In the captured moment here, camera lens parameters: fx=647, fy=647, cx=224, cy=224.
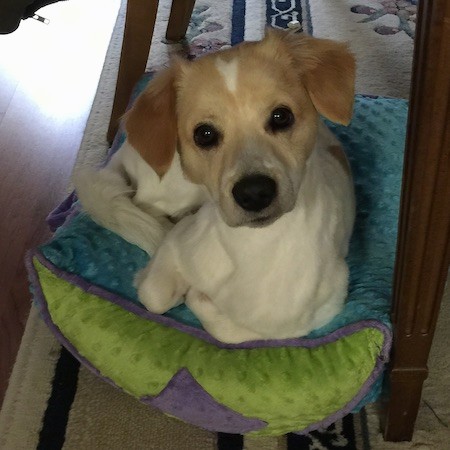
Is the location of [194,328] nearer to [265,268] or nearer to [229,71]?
[265,268]

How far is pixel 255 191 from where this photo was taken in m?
0.74

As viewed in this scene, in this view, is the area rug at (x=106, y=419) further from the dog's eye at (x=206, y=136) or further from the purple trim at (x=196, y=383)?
the dog's eye at (x=206, y=136)

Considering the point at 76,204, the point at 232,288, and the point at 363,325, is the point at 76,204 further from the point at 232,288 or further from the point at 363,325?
the point at 363,325

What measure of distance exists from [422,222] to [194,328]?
16.6 inches

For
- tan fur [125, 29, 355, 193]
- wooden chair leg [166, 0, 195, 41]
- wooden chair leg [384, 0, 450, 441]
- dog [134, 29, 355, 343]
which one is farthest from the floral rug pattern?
wooden chair leg [384, 0, 450, 441]

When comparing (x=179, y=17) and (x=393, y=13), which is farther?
(x=393, y=13)

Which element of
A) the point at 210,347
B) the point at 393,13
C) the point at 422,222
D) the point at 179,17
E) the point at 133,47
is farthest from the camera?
the point at 393,13

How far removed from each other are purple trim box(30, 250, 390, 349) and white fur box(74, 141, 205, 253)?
0.12 meters

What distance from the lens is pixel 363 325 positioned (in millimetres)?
899

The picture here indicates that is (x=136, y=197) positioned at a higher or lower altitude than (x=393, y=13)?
higher

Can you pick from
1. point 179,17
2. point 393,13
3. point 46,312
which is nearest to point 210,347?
point 46,312

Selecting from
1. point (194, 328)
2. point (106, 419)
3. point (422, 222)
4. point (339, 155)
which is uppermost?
point (422, 222)

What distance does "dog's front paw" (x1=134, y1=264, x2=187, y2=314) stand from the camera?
98cm

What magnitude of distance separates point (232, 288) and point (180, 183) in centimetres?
26
